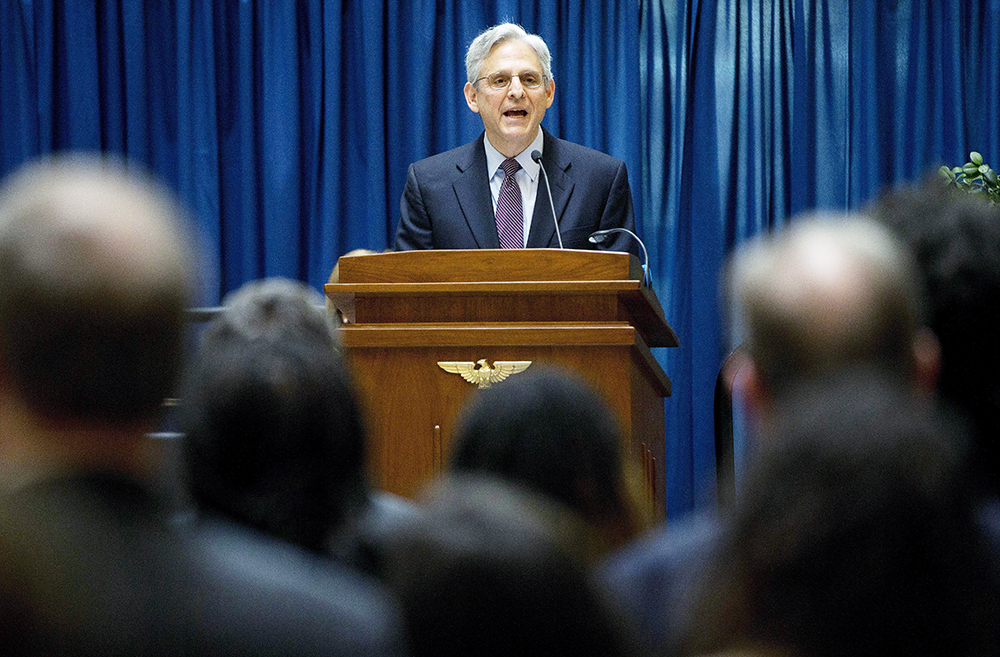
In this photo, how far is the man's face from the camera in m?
4.55

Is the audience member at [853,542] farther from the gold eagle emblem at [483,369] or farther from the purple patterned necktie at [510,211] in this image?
the purple patterned necktie at [510,211]

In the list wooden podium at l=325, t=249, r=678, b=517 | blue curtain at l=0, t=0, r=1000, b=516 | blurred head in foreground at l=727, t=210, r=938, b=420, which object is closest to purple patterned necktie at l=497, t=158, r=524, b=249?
blue curtain at l=0, t=0, r=1000, b=516

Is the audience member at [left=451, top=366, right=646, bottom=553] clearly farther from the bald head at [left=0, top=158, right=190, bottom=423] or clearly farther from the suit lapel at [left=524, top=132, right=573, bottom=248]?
the suit lapel at [left=524, top=132, right=573, bottom=248]

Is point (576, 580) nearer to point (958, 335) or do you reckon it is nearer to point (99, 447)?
point (99, 447)

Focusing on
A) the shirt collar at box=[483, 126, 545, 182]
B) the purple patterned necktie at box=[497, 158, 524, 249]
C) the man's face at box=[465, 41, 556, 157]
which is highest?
the man's face at box=[465, 41, 556, 157]

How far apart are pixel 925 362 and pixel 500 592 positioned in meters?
0.55

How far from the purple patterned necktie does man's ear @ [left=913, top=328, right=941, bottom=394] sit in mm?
3135

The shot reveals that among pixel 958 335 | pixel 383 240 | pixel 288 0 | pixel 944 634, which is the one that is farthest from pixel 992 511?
pixel 288 0

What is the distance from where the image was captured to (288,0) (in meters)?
5.69

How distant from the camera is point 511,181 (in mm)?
4504

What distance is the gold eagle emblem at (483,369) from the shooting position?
8.73ft

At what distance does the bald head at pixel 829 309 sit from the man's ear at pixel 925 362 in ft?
0.19

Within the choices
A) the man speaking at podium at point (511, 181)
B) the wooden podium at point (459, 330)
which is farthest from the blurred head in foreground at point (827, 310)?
the man speaking at podium at point (511, 181)

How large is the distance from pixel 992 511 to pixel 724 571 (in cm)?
47
